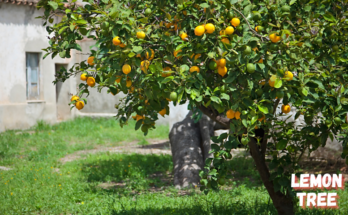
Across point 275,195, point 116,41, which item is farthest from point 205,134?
point 116,41

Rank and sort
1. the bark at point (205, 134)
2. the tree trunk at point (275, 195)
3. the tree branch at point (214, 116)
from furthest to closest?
the bark at point (205, 134) → the tree trunk at point (275, 195) → the tree branch at point (214, 116)

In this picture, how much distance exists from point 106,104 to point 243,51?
12.2 m

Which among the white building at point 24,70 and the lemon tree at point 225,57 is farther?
the white building at point 24,70

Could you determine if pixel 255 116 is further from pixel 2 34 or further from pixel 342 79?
pixel 2 34

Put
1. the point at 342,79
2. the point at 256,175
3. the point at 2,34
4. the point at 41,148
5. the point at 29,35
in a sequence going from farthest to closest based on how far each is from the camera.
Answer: the point at 29,35 < the point at 2,34 < the point at 41,148 < the point at 256,175 < the point at 342,79

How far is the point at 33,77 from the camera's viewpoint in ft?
41.6

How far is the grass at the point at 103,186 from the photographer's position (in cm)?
492

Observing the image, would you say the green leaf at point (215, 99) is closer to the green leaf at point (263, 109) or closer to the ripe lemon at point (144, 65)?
the green leaf at point (263, 109)

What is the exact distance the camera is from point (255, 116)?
2.66 meters

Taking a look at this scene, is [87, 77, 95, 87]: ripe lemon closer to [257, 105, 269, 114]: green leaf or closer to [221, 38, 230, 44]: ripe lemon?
[221, 38, 230, 44]: ripe lemon

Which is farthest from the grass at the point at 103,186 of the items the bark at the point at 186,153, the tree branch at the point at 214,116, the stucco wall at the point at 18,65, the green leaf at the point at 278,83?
the green leaf at the point at 278,83

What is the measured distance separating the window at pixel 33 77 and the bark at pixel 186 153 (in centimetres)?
715

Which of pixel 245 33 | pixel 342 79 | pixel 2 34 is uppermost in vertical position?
pixel 2 34

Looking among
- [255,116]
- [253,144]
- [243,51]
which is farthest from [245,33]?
[253,144]
